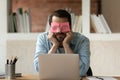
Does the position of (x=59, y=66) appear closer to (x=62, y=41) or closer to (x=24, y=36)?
(x=62, y=41)

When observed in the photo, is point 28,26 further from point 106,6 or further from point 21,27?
point 106,6

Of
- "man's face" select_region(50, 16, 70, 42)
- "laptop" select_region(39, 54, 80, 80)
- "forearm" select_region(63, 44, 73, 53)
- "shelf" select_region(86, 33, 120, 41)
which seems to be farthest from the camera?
"shelf" select_region(86, 33, 120, 41)

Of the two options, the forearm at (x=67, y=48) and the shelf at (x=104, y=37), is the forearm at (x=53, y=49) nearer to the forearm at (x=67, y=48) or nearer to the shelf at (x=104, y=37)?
the forearm at (x=67, y=48)

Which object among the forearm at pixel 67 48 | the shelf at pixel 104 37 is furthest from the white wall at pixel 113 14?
the forearm at pixel 67 48

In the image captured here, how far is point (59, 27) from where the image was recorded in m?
2.20

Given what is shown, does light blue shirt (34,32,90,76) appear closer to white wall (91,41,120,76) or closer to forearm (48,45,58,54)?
forearm (48,45,58,54)

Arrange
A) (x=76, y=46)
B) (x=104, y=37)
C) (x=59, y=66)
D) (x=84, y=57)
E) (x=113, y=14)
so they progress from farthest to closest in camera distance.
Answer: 1. (x=113, y=14)
2. (x=104, y=37)
3. (x=76, y=46)
4. (x=84, y=57)
5. (x=59, y=66)

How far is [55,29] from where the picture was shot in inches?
87.3

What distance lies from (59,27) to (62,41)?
0.22 metres

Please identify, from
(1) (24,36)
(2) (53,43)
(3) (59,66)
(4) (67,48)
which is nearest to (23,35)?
(1) (24,36)

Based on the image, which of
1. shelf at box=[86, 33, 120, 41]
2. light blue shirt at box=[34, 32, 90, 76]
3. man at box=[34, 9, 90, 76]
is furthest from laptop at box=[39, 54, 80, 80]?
shelf at box=[86, 33, 120, 41]

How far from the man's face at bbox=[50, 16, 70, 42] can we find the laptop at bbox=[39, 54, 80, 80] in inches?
17.5

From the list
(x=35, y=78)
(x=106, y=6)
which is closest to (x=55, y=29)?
(x=35, y=78)

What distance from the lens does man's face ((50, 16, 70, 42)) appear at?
7.20 feet
